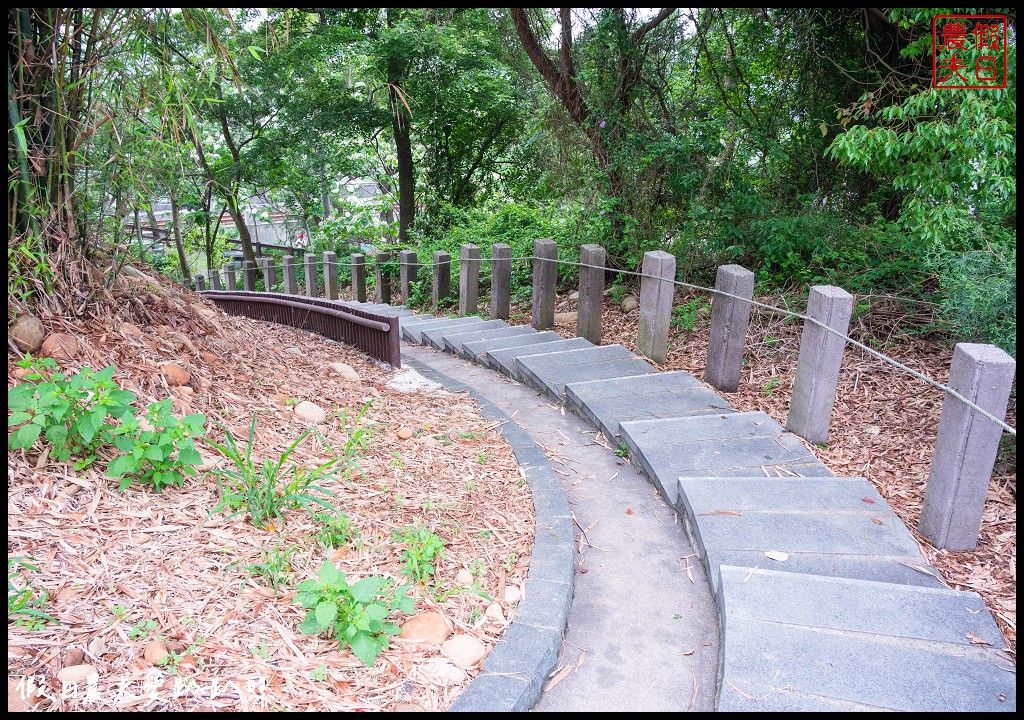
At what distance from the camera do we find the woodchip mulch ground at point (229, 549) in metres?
2.01

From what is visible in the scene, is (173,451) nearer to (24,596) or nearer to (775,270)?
(24,596)

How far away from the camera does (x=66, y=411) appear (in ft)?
8.86

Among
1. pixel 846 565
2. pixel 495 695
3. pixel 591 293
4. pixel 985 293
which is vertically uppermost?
pixel 985 293

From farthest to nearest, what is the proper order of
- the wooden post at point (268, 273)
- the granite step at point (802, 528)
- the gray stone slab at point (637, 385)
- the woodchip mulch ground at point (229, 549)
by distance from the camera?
the wooden post at point (268, 273)
the gray stone slab at point (637, 385)
the granite step at point (802, 528)
the woodchip mulch ground at point (229, 549)

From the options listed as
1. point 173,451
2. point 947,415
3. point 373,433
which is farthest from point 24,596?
point 947,415

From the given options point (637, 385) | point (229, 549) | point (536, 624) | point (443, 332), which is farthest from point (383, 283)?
point (536, 624)

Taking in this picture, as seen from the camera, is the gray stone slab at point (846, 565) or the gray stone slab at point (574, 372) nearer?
the gray stone slab at point (846, 565)

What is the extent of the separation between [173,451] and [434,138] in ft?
42.9

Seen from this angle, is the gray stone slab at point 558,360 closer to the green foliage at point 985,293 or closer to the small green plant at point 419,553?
the green foliage at point 985,293

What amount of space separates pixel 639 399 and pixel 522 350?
1.79 m

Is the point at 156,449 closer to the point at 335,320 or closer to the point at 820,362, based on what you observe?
the point at 820,362

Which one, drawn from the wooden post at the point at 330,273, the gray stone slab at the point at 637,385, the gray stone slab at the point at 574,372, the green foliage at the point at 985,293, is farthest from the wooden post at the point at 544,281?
the wooden post at the point at 330,273

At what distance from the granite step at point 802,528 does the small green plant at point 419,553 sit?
1142 millimetres

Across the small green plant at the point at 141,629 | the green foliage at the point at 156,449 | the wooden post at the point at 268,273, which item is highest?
the green foliage at the point at 156,449
